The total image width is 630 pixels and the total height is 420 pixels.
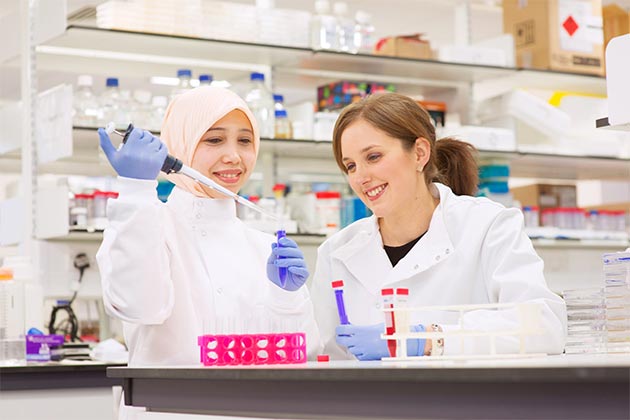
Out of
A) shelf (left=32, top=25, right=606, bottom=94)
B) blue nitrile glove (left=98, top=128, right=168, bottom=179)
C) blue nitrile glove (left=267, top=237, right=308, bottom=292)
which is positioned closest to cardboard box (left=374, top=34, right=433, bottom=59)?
shelf (left=32, top=25, right=606, bottom=94)

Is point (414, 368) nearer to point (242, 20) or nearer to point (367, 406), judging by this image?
point (367, 406)

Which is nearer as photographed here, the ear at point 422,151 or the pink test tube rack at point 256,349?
the pink test tube rack at point 256,349

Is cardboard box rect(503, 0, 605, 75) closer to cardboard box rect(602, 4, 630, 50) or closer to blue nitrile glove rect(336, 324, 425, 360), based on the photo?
cardboard box rect(602, 4, 630, 50)

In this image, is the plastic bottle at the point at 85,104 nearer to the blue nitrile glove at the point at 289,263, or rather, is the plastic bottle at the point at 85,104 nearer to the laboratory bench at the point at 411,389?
the blue nitrile glove at the point at 289,263

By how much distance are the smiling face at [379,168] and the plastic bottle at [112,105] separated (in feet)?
A: 6.32

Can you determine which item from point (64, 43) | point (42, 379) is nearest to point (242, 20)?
point (64, 43)

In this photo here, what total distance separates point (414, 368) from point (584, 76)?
439 cm

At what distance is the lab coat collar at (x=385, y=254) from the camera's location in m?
2.65

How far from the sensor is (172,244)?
2.58 m

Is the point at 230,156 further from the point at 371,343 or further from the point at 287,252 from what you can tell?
the point at 371,343

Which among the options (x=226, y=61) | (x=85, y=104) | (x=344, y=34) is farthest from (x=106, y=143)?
(x=344, y=34)

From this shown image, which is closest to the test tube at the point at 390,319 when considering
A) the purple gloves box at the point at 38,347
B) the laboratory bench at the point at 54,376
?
the laboratory bench at the point at 54,376

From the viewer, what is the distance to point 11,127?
465cm

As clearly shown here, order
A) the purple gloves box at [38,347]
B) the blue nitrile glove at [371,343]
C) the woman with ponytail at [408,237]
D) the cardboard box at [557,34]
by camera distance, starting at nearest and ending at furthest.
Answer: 1. the blue nitrile glove at [371,343]
2. the woman with ponytail at [408,237]
3. the purple gloves box at [38,347]
4. the cardboard box at [557,34]
